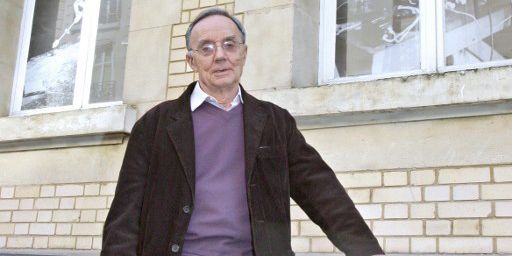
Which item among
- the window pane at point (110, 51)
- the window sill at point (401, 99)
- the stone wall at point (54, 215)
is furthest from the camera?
the window pane at point (110, 51)

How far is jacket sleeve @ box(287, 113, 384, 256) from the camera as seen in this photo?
2.17m

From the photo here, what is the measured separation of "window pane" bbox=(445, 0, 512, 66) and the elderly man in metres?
2.48

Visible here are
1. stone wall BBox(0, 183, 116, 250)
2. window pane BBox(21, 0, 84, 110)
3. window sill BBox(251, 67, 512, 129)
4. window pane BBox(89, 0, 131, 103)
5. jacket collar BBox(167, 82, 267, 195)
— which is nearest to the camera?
jacket collar BBox(167, 82, 267, 195)

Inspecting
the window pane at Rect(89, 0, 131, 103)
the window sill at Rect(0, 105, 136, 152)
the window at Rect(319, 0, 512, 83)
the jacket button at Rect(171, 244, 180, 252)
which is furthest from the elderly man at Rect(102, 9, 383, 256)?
the window pane at Rect(89, 0, 131, 103)

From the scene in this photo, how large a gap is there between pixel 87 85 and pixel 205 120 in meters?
3.98

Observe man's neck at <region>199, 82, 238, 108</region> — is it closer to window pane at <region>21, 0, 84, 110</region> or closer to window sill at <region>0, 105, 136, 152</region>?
window sill at <region>0, 105, 136, 152</region>

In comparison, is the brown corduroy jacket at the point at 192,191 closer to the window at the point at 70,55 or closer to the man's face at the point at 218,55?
the man's face at the point at 218,55

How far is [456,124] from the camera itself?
4.11 meters

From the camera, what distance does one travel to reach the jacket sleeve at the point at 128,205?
2135 millimetres

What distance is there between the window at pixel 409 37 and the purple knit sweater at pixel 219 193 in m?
2.63

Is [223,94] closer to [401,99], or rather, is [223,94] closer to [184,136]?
[184,136]

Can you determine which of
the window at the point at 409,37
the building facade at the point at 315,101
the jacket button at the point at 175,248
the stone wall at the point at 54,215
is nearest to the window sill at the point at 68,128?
the building facade at the point at 315,101

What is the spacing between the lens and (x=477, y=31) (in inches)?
181

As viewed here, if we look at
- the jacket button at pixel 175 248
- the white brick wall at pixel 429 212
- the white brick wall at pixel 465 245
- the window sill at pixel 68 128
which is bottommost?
the jacket button at pixel 175 248
